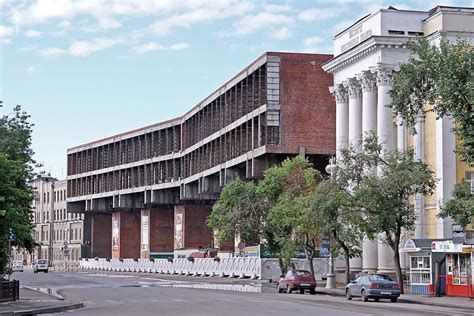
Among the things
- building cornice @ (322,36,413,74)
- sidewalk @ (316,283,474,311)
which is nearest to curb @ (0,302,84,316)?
sidewalk @ (316,283,474,311)

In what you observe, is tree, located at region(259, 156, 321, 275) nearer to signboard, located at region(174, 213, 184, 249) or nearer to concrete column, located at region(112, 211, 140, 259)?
Answer: signboard, located at region(174, 213, 184, 249)

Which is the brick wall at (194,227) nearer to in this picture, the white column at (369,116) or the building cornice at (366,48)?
the building cornice at (366,48)

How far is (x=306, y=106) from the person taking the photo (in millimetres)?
79000

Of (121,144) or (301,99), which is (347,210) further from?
(121,144)

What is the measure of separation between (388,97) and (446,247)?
19.4 m

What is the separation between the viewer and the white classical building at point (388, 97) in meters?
54.4

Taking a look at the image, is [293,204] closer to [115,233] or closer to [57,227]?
[115,233]

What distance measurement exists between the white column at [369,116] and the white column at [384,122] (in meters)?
1.20

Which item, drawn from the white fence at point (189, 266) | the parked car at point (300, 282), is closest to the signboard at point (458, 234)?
the parked car at point (300, 282)

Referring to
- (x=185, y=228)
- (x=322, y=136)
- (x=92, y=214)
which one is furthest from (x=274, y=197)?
(x=92, y=214)

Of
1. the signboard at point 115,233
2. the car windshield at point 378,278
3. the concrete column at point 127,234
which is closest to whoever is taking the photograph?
the car windshield at point 378,278

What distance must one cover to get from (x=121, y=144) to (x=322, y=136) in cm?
5621

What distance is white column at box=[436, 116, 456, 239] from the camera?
53.9 m

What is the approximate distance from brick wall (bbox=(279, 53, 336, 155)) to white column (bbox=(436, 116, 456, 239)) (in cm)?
2460
